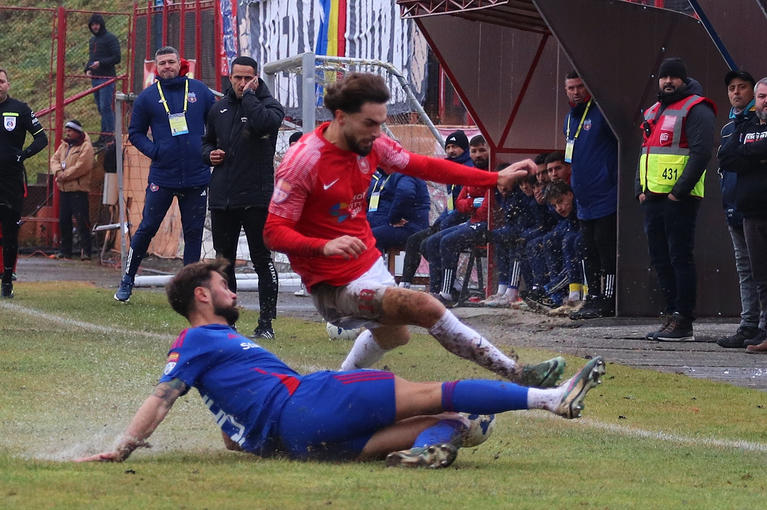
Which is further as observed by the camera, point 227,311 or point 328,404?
point 227,311

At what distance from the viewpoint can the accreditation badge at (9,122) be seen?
13.8 metres

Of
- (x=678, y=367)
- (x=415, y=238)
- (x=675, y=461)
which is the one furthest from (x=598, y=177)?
(x=675, y=461)

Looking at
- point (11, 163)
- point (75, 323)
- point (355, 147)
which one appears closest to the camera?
point (355, 147)

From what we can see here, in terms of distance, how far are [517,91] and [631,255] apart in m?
3.60

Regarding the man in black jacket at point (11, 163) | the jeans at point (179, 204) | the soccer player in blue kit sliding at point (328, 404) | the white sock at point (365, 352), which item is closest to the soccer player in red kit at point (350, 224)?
the white sock at point (365, 352)

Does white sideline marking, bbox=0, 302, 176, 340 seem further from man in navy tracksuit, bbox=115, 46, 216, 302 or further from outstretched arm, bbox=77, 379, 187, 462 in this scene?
outstretched arm, bbox=77, 379, 187, 462

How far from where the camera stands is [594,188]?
1285 cm

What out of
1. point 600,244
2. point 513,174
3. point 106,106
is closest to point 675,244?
point 600,244

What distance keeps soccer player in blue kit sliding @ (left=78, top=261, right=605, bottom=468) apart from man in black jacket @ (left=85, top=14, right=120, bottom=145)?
2055 cm

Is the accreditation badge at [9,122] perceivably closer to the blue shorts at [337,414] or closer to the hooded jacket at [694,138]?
the hooded jacket at [694,138]

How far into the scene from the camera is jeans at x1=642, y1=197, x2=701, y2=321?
11016 millimetres

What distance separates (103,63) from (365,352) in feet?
65.8

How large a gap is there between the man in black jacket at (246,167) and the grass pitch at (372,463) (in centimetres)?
83

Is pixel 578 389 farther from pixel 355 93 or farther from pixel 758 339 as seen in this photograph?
pixel 758 339
